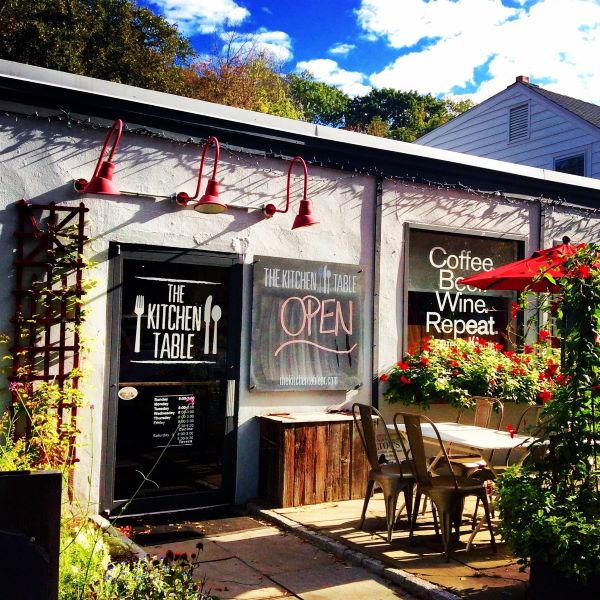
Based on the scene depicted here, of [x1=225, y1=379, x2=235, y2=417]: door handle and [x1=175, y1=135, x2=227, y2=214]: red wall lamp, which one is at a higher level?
[x1=175, y1=135, x2=227, y2=214]: red wall lamp

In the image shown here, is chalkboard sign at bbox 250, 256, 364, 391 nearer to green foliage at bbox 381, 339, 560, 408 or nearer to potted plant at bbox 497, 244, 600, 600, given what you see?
green foliage at bbox 381, 339, 560, 408

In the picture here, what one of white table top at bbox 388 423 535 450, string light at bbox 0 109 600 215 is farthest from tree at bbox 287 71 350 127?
white table top at bbox 388 423 535 450

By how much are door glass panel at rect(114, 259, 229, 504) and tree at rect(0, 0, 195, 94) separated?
13285 mm

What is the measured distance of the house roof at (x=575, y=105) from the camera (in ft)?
49.2

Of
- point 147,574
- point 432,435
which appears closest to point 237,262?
point 432,435

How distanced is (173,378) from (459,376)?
123 inches

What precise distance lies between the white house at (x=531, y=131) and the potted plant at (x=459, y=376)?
844 cm

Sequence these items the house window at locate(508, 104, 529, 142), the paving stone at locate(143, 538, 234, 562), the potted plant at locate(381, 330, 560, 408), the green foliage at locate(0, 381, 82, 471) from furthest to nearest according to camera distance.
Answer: the house window at locate(508, 104, 529, 142) → the potted plant at locate(381, 330, 560, 408) → the green foliage at locate(0, 381, 82, 471) → the paving stone at locate(143, 538, 234, 562)

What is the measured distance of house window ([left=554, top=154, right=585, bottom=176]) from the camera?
48.5 ft

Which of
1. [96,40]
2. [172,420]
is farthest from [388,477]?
[96,40]

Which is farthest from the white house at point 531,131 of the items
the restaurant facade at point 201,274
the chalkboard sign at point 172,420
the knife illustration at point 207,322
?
the chalkboard sign at point 172,420

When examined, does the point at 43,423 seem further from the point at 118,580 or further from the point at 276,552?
the point at 118,580

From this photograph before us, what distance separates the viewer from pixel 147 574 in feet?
10.0

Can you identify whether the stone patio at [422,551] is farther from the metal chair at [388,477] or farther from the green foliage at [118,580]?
the green foliage at [118,580]
